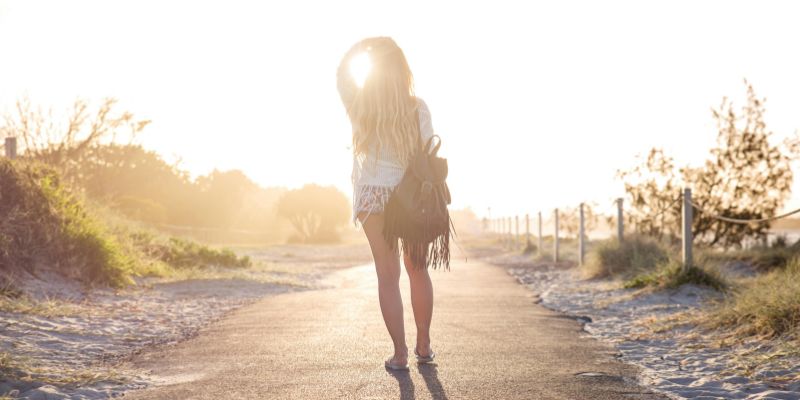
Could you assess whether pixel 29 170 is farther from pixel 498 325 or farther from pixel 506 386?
pixel 506 386

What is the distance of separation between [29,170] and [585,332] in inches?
262

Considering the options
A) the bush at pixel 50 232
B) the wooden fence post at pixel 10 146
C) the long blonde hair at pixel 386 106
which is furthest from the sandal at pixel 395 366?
the wooden fence post at pixel 10 146

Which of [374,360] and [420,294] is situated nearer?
[420,294]

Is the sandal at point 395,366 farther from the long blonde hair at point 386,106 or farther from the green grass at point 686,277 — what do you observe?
the green grass at point 686,277

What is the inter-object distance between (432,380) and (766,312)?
2386 millimetres

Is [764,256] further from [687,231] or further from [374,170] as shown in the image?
[374,170]

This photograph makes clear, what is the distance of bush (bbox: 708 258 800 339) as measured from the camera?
14.3ft

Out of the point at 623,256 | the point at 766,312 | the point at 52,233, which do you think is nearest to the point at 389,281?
the point at 766,312

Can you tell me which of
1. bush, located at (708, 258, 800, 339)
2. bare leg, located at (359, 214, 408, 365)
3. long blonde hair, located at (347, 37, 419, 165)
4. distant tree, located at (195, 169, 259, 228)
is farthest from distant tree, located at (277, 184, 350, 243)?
long blonde hair, located at (347, 37, 419, 165)

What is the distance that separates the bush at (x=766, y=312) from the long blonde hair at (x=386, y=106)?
2.59 metres

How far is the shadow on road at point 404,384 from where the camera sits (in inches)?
129

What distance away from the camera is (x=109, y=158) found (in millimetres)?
26969

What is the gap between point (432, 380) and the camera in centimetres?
360

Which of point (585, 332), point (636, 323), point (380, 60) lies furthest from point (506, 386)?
point (636, 323)
